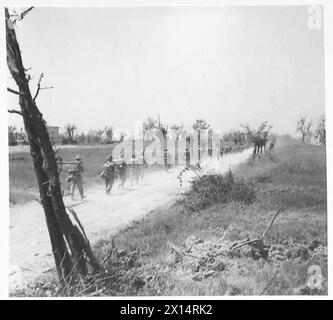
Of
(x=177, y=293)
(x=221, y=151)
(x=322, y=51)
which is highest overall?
(x=322, y=51)

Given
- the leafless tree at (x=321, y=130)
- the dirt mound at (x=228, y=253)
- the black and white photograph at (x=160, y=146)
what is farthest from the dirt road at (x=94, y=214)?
the leafless tree at (x=321, y=130)

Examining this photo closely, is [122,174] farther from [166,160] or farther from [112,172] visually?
[166,160]

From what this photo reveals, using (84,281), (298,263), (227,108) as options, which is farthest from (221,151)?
(84,281)

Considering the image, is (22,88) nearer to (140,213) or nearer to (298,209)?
(140,213)

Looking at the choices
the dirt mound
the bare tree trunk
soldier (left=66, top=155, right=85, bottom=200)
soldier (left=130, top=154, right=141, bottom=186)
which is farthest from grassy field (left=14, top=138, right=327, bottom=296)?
soldier (left=66, top=155, right=85, bottom=200)

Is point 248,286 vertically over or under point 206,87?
under

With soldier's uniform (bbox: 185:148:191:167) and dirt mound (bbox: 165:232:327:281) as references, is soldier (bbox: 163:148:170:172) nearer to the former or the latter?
soldier's uniform (bbox: 185:148:191:167)

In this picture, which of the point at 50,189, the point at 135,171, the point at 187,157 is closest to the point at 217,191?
the point at 187,157
